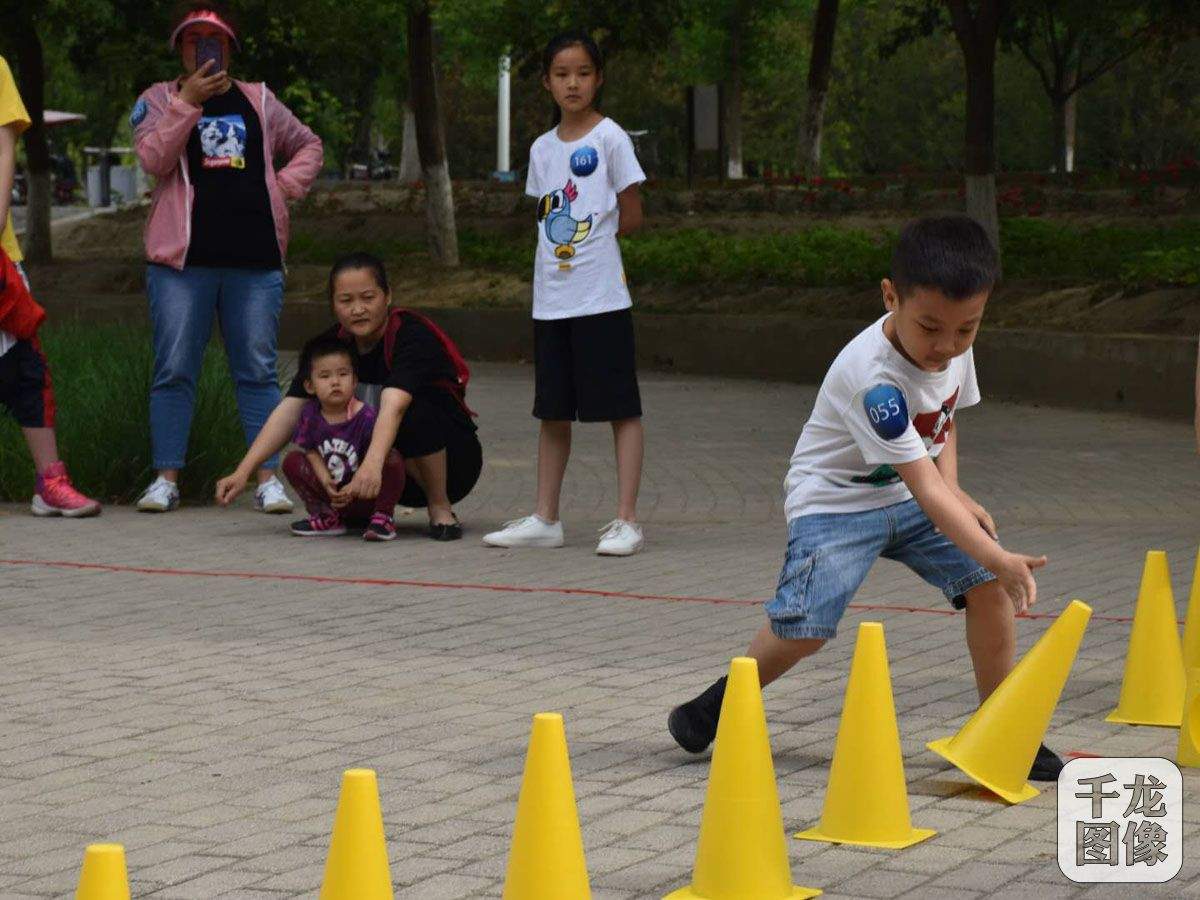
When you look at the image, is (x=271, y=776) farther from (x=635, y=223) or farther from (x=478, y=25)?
(x=478, y=25)

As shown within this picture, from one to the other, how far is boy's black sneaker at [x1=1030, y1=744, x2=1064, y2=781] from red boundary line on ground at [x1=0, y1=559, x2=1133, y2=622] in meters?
2.07

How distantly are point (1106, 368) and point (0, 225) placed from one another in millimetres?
7947

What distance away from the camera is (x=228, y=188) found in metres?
8.87

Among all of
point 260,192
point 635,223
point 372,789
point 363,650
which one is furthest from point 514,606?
point 372,789

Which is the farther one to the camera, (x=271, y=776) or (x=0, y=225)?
(x=0, y=225)

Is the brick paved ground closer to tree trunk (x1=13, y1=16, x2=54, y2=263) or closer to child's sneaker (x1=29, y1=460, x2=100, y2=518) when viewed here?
child's sneaker (x1=29, y1=460, x2=100, y2=518)

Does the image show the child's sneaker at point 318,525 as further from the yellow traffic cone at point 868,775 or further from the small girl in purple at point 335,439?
the yellow traffic cone at point 868,775

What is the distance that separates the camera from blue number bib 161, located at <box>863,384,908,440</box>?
4.40 metres

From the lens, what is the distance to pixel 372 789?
3.20m

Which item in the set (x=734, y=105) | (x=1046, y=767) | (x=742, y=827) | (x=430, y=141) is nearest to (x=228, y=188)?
(x=1046, y=767)

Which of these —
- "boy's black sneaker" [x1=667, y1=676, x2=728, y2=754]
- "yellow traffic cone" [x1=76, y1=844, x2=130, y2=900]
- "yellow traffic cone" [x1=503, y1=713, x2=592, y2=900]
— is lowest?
"boy's black sneaker" [x1=667, y1=676, x2=728, y2=754]

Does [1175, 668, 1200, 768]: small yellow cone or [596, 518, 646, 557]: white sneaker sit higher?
[1175, 668, 1200, 768]: small yellow cone

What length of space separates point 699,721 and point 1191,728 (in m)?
1.11

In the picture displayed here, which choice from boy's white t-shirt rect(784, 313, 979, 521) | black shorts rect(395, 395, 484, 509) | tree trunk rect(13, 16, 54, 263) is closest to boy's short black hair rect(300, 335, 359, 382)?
black shorts rect(395, 395, 484, 509)
